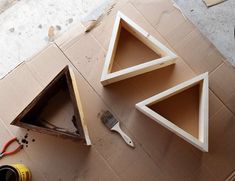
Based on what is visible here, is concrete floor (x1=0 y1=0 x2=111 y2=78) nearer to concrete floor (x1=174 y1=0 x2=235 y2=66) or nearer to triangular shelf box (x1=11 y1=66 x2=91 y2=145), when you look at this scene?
triangular shelf box (x1=11 y1=66 x2=91 y2=145)

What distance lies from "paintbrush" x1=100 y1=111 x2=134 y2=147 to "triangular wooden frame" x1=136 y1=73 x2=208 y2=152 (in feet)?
0.32

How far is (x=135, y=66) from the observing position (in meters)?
1.01

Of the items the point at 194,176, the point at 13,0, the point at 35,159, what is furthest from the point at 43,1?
the point at 194,176

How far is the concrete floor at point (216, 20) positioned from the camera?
1150mm

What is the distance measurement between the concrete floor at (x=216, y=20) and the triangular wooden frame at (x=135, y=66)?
0.21m

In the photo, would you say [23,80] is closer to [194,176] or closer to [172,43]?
[172,43]

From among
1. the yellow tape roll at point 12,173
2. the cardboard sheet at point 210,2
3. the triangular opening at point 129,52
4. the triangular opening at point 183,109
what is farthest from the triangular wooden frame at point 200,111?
the yellow tape roll at point 12,173

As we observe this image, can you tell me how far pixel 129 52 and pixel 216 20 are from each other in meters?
0.38

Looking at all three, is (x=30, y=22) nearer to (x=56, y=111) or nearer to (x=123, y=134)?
(x=56, y=111)

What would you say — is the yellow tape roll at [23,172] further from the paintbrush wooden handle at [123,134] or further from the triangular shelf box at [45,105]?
the paintbrush wooden handle at [123,134]

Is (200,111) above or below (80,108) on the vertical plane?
below

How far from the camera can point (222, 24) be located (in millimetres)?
1177

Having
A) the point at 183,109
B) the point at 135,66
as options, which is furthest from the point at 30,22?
the point at 183,109

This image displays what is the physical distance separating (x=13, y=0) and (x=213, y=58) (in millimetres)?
876
